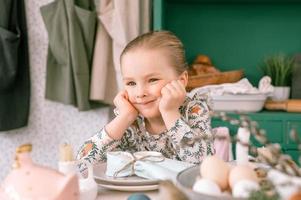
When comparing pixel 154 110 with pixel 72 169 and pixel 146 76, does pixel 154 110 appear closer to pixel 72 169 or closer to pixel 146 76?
pixel 146 76

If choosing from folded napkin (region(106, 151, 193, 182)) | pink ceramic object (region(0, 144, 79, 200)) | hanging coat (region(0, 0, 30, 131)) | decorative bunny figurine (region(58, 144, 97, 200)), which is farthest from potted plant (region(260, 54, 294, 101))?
pink ceramic object (region(0, 144, 79, 200))

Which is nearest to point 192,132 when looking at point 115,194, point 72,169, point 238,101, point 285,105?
point 115,194

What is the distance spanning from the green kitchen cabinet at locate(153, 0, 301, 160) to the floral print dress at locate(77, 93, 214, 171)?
137 cm

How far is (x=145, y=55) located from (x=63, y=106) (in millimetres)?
1721

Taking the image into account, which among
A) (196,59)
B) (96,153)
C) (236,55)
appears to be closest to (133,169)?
(96,153)

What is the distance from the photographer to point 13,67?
2.56 meters

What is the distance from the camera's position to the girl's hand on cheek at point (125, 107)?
126cm

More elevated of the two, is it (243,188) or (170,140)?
(243,188)

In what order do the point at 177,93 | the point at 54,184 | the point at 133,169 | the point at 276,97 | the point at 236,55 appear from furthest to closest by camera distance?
1. the point at 236,55
2. the point at 276,97
3. the point at 177,93
4. the point at 133,169
5. the point at 54,184

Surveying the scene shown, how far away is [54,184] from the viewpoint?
73cm

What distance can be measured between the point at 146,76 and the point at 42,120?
182 centimetres

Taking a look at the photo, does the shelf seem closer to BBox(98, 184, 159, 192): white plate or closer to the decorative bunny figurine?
BBox(98, 184, 159, 192): white plate

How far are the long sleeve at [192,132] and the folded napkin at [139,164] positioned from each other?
0.15m

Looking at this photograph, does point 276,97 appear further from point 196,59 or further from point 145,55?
point 145,55
